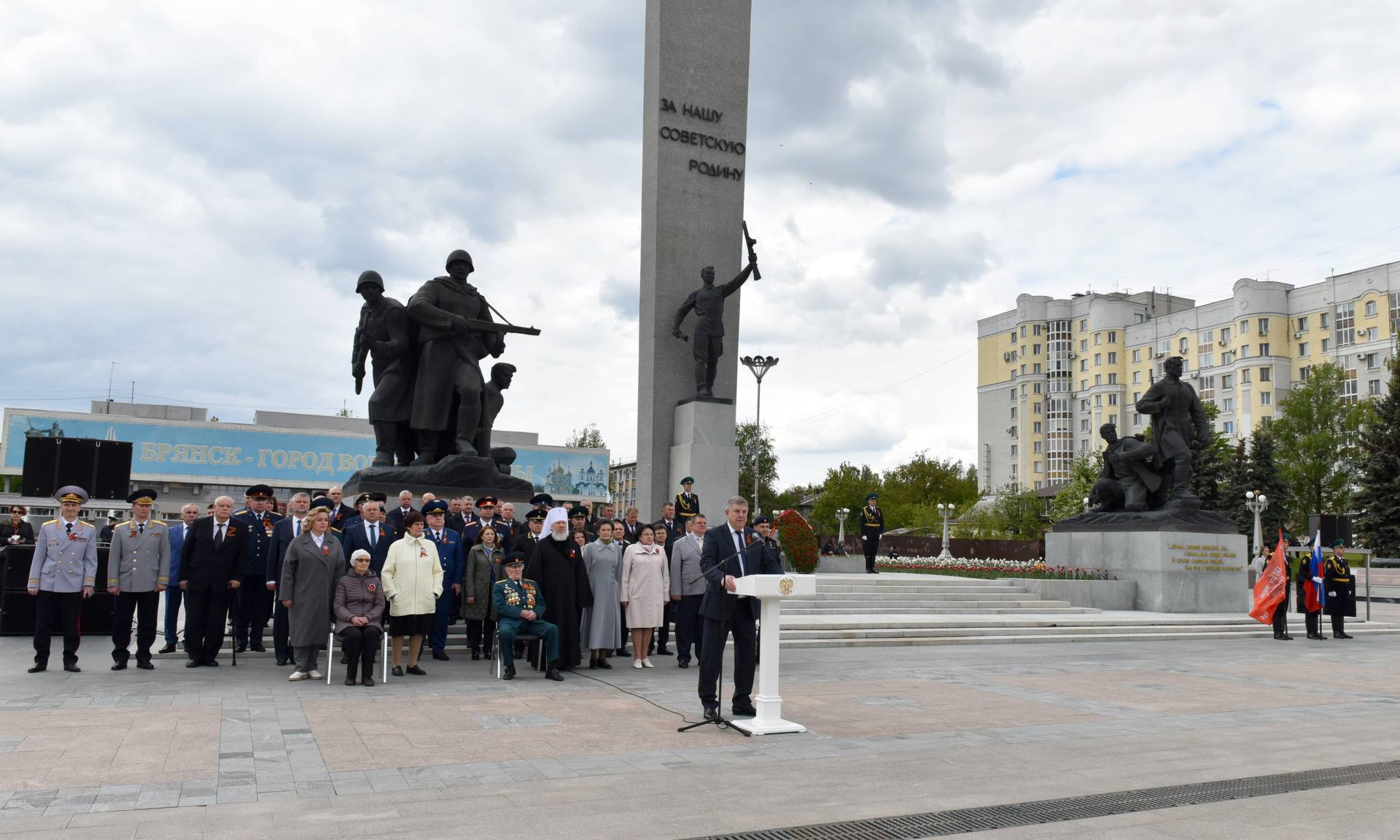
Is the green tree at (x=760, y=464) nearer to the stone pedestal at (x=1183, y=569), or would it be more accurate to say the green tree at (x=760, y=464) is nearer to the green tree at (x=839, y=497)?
the green tree at (x=839, y=497)

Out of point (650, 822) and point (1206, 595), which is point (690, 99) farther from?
point (650, 822)

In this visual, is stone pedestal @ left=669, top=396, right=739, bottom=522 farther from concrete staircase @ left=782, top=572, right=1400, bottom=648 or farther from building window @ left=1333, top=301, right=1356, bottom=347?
building window @ left=1333, top=301, right=1356, bottom=347

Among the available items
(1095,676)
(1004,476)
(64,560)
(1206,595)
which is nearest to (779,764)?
(1095,676)

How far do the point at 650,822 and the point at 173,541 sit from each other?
8232 millimetres

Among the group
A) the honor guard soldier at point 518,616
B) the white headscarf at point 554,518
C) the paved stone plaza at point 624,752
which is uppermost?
the white headscarf at point 554,518

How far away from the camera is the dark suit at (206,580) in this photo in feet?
34.3

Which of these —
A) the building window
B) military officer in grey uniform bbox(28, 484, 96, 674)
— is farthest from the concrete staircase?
the building window

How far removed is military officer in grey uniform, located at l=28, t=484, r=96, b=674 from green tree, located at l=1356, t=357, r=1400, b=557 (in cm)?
4274

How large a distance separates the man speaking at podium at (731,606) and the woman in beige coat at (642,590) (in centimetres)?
315

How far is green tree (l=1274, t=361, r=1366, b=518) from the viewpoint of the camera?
56312mm

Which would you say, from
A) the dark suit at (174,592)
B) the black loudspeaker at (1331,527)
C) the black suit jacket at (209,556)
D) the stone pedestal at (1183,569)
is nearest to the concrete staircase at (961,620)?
the stone pedestal at (1183,569)

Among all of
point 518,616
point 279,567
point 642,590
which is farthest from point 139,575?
point 642,590

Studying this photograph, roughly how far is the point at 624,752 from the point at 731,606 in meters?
1.67

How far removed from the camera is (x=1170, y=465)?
2128 cm
